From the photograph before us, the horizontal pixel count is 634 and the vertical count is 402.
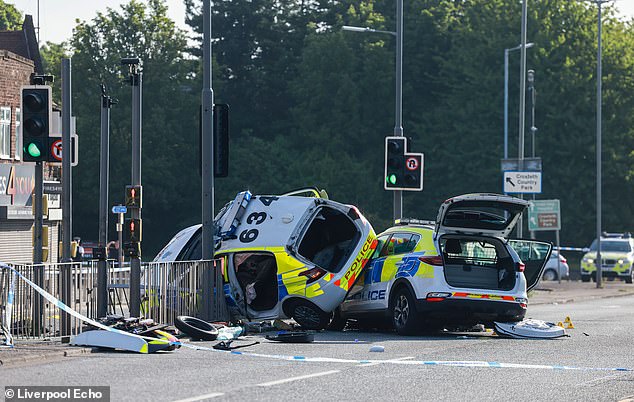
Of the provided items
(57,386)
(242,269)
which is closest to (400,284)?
Result: (242,269)

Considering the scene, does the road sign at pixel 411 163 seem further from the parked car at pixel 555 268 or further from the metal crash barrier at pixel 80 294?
the parked car at pixel 555 268

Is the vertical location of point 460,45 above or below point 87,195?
above

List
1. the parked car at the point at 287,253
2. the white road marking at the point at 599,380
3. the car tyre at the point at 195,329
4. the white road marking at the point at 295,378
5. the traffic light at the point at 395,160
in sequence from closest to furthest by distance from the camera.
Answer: the white road marking at the point at 295,378, the white road marking at the point at 599,380, the car tyre at the point at 195,329, the parked car at the point at 287,253, the traffic light at the point at 395,160

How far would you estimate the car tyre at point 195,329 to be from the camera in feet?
62.7

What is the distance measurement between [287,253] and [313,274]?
0.54 meters

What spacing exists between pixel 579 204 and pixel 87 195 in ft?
89.7

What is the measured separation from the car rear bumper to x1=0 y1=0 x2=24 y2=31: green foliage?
86.4 meters

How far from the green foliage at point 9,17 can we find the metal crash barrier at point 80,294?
8441cm

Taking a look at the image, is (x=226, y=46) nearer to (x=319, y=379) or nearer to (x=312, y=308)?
(x=312, y=308)

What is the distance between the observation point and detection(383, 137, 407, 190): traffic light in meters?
29.4

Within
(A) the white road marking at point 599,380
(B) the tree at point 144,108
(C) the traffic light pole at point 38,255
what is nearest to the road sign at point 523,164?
(C) the traffic light pole at point 38,255

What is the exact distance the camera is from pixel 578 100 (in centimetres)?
7312

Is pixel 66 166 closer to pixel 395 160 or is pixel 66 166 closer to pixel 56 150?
pixel 56 150

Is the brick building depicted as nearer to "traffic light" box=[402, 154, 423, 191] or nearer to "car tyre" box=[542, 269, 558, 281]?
"traffic light" box=[402, 154, 423, 191]
